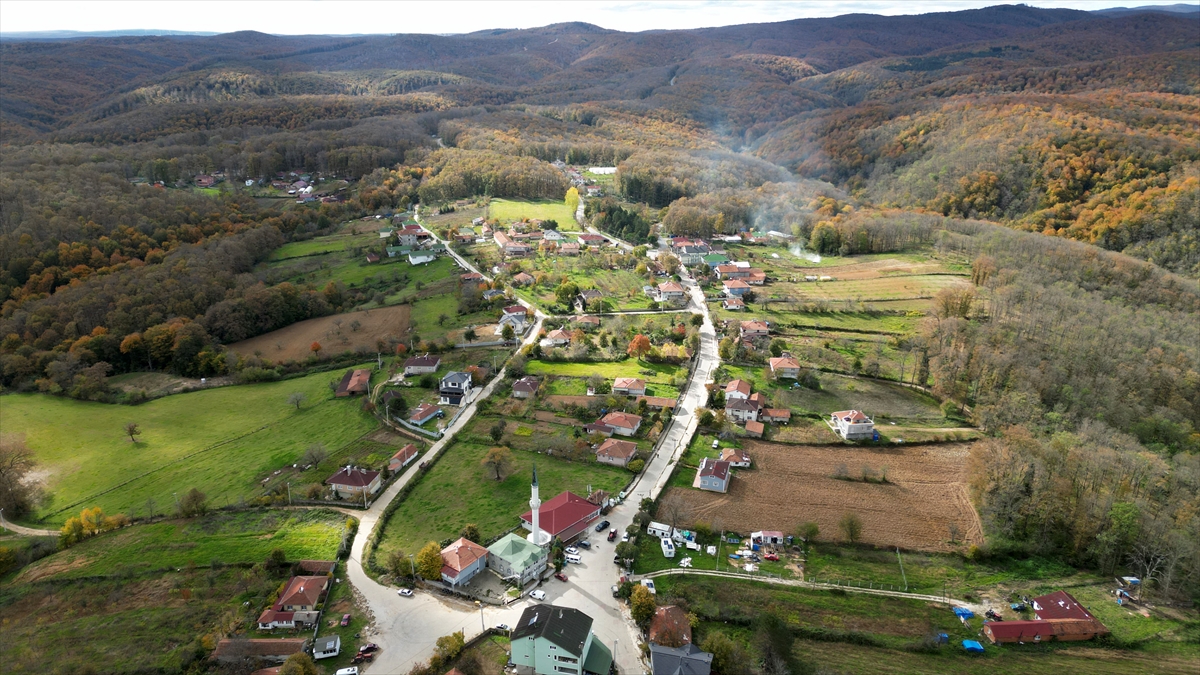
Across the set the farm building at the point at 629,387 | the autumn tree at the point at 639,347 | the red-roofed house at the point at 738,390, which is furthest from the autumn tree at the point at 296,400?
the red-roofed house at the point at 738,390

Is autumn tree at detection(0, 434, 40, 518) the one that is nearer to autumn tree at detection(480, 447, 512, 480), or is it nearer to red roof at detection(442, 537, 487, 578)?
autumn tree at detection(480, 447, 512, 480)

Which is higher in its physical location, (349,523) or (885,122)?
(885,122)

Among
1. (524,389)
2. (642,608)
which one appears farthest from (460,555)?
(524,389)

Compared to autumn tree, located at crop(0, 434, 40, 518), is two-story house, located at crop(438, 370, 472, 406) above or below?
above

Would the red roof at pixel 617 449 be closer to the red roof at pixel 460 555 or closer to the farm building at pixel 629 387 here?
the farm building at pixel 629 387

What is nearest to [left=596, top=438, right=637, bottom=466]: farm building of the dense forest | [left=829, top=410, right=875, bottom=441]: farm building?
[left=829, top=410, right=875, bottom=441]: farm building

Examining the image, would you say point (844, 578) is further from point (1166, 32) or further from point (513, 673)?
point (1166, 32)

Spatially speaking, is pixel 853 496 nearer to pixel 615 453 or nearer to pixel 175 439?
pixel 615 453

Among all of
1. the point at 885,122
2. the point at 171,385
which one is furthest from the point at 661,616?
the point at 885,122
